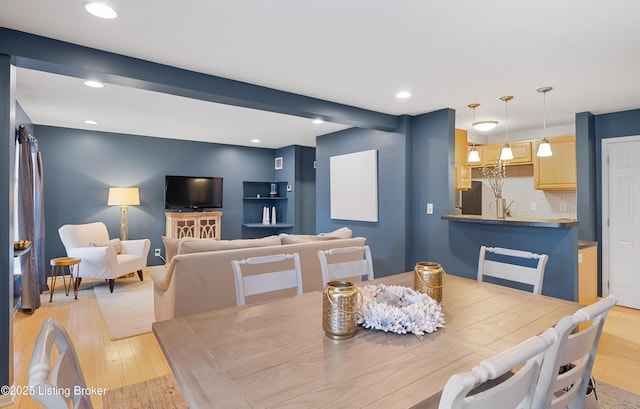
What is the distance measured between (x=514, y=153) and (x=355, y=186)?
8.04 feet

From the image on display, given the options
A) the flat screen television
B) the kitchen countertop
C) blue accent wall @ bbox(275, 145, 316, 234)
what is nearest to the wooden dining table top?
the kitchen countertop

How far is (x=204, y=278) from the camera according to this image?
2928 millimetres

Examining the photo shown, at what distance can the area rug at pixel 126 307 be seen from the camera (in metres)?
3.34

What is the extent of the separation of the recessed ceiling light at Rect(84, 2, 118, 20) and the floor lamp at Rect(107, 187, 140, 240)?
429 cm

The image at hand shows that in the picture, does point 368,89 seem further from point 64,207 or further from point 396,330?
point 64,207

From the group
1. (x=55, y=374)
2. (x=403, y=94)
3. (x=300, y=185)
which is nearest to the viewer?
(x=55, y=374)

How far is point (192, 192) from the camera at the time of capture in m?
6.61

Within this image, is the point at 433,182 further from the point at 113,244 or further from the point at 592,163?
the point at 113,244

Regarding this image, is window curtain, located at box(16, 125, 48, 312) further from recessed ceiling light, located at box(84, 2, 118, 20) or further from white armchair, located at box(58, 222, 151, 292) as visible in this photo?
recessed ceiling light, located at box(84, 2, 118, 20)

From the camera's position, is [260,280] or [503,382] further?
[260,280]

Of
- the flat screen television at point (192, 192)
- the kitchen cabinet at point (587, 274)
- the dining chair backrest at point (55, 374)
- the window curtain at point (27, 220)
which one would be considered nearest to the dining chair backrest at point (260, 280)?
the dining chair backrest at point (55, 374)

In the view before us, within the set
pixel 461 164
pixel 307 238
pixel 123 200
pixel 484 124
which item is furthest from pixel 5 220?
pixel 484 124

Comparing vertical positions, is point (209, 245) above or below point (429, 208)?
below

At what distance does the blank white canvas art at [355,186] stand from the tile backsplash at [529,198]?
2.08 meters
